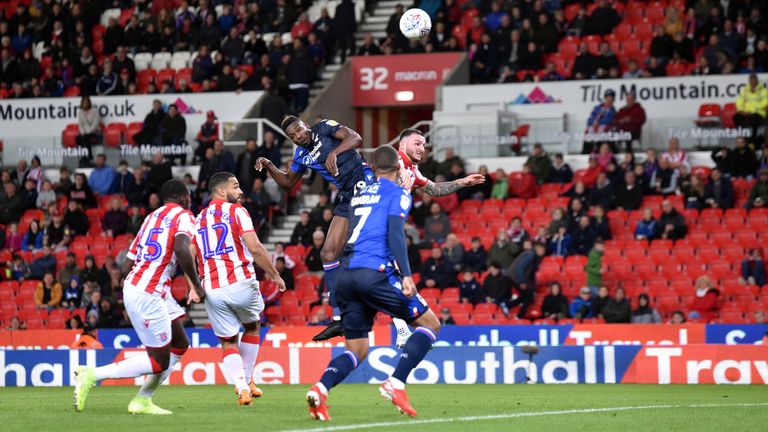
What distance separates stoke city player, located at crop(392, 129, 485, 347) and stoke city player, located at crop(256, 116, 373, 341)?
0.44 metres

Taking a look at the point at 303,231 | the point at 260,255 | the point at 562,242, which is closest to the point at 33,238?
the point at 303,231

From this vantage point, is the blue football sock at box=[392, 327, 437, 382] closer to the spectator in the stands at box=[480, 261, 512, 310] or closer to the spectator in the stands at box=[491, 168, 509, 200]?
the spectator in the stands at box=[480, 261, 512, 310]

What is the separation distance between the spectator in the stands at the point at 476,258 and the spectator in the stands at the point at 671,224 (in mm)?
3177

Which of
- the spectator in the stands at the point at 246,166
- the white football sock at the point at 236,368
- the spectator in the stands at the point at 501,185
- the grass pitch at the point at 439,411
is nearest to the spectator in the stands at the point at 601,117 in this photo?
the spectator in the stands at the point at 501,185

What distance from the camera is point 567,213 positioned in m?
24.0

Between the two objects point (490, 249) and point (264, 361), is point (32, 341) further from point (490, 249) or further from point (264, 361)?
point (490, 249)

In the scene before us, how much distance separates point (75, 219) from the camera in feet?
89.9

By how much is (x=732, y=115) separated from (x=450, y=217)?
5.68 metres

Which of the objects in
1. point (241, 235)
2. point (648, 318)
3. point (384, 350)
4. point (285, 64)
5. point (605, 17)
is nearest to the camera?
point (241, 235)

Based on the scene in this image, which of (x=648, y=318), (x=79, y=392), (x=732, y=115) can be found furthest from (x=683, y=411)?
(x=732, y=115)

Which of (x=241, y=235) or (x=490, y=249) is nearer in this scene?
(x=241, y=235)

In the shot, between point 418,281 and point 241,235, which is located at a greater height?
point 241,235

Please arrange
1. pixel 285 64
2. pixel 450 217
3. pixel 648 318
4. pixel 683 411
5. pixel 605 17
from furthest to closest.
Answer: pixel 285 64
pixel 605 17
pixel 450 217
pixel 648 318
pixel 683 411

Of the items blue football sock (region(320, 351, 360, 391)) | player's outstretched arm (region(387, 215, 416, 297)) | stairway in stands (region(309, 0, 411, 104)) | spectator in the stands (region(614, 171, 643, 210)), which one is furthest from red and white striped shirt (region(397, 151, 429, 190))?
stairway in stands (region(309, 0, 411, 104))
